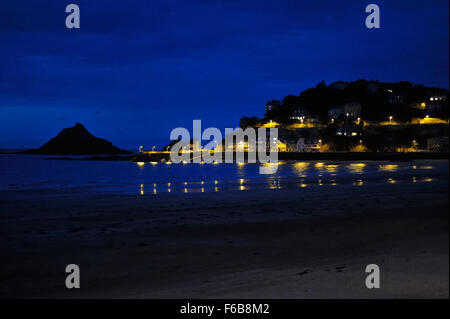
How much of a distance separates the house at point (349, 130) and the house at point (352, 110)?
1484 cm

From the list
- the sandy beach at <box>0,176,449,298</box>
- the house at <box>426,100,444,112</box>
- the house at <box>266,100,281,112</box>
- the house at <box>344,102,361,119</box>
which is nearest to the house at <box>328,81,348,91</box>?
the house at <box>266,100,281,112</box>

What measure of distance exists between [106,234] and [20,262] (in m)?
2.88

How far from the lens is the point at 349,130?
126875 mm

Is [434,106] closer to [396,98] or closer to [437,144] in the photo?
[396,98]

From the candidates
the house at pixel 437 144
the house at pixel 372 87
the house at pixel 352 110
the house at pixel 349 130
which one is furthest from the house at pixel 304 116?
the house at pixel 437 144

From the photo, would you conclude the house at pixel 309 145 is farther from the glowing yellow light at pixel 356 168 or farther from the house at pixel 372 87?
the glowing yellow light at pixel 356 168

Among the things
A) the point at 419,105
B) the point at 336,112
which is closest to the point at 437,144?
the point at 419,105

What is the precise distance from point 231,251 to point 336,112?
489 ft

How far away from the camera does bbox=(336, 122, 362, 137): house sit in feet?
413

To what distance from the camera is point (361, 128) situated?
130 meters

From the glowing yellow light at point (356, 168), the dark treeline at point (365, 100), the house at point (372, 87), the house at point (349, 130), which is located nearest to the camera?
the glowing yellow light at point (356, 168)

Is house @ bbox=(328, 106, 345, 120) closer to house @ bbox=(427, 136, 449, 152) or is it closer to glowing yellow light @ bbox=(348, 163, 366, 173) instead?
house @ bbox=(427, 136, 449, 152)

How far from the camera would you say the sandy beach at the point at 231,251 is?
5.73m

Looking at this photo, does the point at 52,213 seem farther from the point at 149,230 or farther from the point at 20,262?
the point at 20,262
